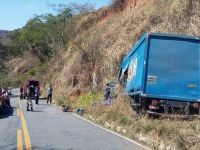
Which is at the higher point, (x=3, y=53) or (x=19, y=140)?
(x=3, y=53)

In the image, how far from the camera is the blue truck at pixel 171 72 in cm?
1237

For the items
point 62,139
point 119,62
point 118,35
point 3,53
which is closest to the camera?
point 62,139

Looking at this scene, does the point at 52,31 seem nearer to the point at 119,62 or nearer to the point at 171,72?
the point at 119,62

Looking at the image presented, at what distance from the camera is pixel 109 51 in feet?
84.2

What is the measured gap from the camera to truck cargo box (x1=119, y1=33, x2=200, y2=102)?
12.4 metres

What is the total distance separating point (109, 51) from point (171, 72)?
1341 centimetres

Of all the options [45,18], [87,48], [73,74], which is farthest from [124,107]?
[45,18]

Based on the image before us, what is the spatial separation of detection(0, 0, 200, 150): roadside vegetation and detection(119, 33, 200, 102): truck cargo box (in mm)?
1036

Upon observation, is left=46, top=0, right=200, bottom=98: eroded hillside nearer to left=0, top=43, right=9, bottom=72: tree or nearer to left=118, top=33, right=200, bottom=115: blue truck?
left=118, top=33, right=200, bottom=115: blue truck

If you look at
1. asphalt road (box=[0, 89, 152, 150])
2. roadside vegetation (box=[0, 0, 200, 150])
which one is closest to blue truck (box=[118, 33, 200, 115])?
roadside vegetation (box=[0, 0, 200, 150])

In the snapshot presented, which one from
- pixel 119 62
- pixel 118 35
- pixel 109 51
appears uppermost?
pixel 118 35

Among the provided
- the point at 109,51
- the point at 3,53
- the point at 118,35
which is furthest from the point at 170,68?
the point at 3,53

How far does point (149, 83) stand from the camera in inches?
496

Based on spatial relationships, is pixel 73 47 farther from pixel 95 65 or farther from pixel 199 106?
pixel 199 106
